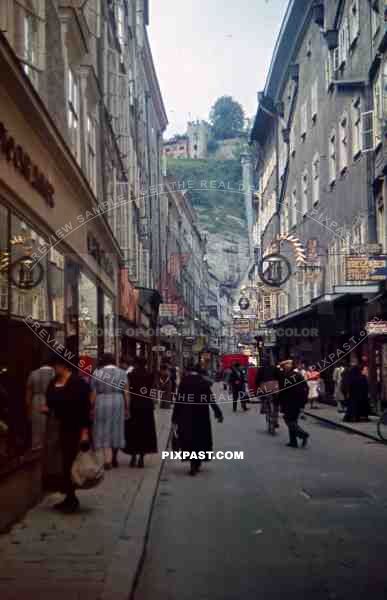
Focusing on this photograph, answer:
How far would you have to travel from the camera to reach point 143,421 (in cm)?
1403

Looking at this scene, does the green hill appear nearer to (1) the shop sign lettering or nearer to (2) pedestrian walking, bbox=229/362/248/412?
(2) pedestrian walking, bbox=229/362/248/412

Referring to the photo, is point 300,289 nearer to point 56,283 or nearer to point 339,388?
point 339,388

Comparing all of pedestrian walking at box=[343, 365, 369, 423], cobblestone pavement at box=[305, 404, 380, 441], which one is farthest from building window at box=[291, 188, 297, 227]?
pedestrian walking at box=[343, 365, 369, 423]

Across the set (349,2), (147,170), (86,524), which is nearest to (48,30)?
(86,524)

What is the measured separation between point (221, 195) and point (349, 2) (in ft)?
28.7

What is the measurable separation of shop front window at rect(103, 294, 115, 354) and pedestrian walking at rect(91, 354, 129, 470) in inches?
297

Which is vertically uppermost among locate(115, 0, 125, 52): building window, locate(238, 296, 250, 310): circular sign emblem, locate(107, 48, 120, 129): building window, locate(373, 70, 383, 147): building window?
locate(115, 0, 125, 52): building window

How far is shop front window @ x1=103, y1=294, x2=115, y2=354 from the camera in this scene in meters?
21.5

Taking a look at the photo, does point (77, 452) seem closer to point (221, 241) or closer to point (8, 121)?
point (8, 121)

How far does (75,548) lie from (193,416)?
20.6 feet

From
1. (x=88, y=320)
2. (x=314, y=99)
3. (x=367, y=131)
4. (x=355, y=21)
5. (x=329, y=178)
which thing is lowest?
(x=88, y=320)

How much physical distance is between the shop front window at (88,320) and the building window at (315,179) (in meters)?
13.8

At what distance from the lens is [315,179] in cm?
3123

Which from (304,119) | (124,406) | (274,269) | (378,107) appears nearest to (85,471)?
(124,406)
